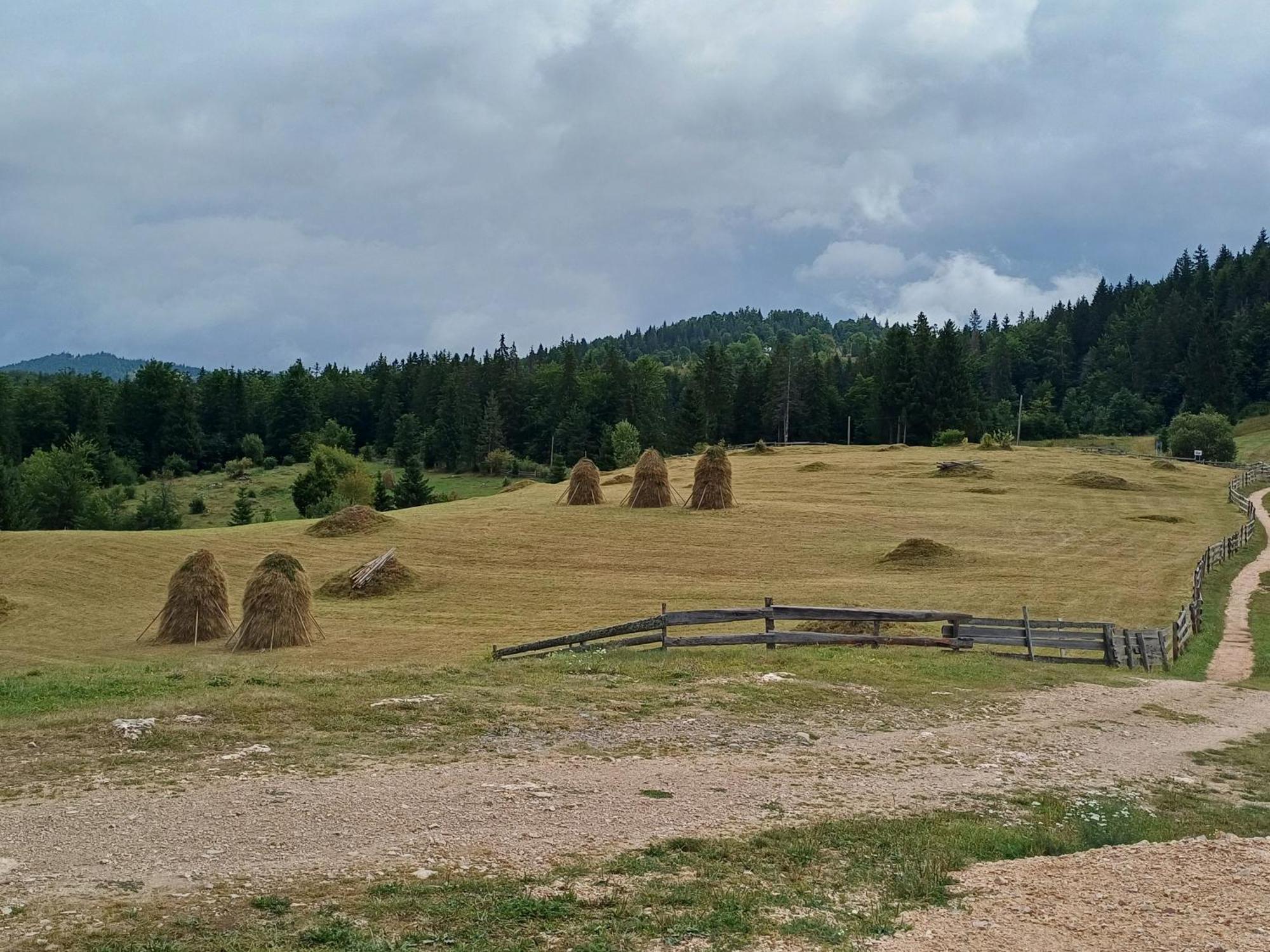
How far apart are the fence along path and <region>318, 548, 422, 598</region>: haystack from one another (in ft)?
38.2

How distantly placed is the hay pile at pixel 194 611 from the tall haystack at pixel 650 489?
24.5m

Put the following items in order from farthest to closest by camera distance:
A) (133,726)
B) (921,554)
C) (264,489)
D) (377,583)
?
(264,489), (921,554), (377,583), (133,726)

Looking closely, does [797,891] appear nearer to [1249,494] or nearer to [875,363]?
[1249,494]

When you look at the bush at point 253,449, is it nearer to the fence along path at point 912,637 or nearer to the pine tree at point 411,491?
the pine tree at point 411,491

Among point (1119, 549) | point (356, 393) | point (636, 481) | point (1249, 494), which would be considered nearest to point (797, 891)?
point (1119, 549)

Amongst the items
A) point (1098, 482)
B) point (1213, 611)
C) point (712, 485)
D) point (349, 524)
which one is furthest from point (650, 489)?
point (1098, 482)

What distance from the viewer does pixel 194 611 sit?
1057 inches

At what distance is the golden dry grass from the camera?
2759 centimetres

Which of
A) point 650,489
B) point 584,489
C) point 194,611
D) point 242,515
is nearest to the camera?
point 194,611

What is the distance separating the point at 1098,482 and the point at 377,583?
4889 cm

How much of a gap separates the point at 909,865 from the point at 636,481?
136 feet

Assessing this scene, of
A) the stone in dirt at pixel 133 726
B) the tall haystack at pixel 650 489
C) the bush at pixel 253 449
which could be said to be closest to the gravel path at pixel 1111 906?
the stone in dirt at pixel 133 726

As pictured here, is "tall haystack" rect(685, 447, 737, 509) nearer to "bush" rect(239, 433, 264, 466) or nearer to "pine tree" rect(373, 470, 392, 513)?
"pine tree" rect(373, 470, 392, 513)

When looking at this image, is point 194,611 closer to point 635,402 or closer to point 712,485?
point 712,485
